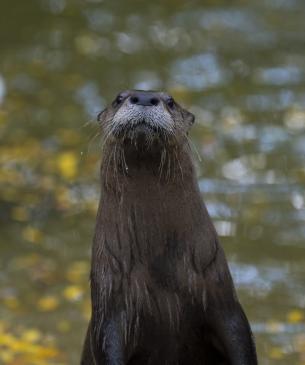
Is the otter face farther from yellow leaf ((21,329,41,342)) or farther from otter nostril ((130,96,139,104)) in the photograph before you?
yellow leaf ((21,329,41,342))

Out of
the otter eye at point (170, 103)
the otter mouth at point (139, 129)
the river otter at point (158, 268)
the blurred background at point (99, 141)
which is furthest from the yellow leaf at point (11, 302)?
the otter mouth at point (139, 129)

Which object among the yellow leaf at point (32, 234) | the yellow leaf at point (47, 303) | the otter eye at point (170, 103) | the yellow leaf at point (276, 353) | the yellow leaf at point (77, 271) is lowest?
the yellow leaf at point (276, 353)

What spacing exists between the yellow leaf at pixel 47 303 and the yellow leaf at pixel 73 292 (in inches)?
3.4

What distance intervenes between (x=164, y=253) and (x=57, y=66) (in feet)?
21.9

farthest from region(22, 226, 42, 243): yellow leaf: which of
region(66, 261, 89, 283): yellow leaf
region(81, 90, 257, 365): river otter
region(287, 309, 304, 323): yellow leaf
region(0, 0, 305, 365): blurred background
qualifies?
region(81, 90, 257, 365): river otter

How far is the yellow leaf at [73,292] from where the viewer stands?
7208 millimetres

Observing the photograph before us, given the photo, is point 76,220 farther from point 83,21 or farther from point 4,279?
point 83,21

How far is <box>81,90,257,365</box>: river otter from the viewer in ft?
15.1

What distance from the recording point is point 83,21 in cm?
1217

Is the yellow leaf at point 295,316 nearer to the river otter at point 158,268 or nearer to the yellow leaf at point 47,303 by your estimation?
the yellow leaf at point 47,303

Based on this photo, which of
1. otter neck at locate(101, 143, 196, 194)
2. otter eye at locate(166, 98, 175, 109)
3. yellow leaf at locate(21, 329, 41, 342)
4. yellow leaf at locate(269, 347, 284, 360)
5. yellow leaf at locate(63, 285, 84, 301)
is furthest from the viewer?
yellow leaf at locate(63, 285, 84, 301)

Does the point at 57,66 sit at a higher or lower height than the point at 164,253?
higher

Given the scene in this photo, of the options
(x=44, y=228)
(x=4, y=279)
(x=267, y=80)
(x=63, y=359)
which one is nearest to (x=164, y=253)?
(x=63, y=359)

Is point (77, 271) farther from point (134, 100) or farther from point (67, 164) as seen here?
point (134, 100)
